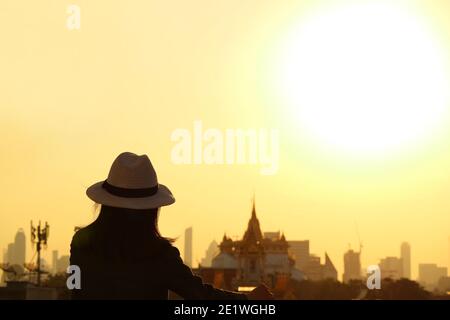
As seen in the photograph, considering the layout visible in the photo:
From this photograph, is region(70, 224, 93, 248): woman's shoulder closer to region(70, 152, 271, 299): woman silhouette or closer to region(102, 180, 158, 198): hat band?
region(70, 152, 271, 299): woman silhouette

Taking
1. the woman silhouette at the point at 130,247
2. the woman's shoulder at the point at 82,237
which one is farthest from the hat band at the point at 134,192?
the woman's shoulder at the point at 82,237

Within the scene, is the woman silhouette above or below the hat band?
below

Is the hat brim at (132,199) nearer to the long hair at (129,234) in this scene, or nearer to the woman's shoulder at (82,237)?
the long hair at (129,234)

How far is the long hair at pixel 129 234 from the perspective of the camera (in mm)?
5621

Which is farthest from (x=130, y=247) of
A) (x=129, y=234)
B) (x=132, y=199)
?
(x=132, y=199)

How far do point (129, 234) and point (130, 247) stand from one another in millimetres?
70

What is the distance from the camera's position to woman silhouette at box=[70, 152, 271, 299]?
555 centimetres

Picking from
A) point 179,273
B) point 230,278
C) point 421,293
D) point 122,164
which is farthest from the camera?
point 230,278

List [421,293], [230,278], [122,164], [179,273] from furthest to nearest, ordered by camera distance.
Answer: [230,278] < [421,293] < [122,164] < [179,273]

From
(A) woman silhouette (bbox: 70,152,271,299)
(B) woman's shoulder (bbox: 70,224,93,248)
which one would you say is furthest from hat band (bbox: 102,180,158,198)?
(B) woman's shoulder (bbox: 70,224,93,248)
